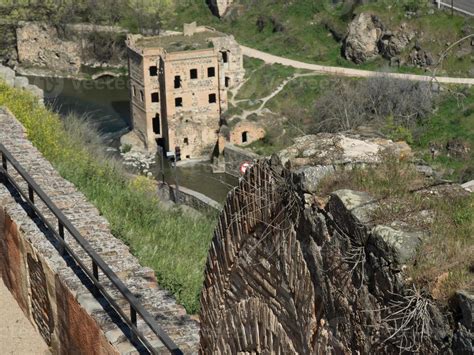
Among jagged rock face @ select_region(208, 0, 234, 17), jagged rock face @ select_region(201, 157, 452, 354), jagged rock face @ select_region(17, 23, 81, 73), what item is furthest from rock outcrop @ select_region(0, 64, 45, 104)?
jagged rock face @ select_region(17, 23, 81, 73)

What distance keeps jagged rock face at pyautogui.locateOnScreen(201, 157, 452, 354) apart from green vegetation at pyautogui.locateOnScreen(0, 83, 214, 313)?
2.52 meters

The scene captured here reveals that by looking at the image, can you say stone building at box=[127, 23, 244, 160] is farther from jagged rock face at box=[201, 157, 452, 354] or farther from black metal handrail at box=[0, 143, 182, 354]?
jagged rock face at box=[201, 157, 452, 354]

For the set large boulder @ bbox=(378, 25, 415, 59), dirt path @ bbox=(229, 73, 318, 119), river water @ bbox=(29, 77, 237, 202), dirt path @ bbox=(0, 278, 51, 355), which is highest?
dirt path @ bbox=(0, 278, 51, 355)

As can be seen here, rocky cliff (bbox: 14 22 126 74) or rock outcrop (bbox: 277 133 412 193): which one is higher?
rock outcrop (bbox: 277 133 412 193)

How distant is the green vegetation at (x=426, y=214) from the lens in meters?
4.14

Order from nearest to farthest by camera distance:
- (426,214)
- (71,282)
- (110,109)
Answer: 1. (426,214)
2. (71,282)
3. (110,109)

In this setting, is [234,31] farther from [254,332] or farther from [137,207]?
[254,332]

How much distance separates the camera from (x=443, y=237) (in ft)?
14.2

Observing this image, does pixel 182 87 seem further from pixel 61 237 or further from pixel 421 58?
pixel 61 237

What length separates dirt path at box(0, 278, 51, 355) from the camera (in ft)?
27.7

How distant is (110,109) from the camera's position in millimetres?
50812

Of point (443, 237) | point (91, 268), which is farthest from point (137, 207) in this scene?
point (443, 237)

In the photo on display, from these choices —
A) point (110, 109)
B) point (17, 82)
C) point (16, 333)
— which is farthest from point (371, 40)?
point (16, 333)

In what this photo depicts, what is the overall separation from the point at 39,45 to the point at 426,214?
57743 millimetres
